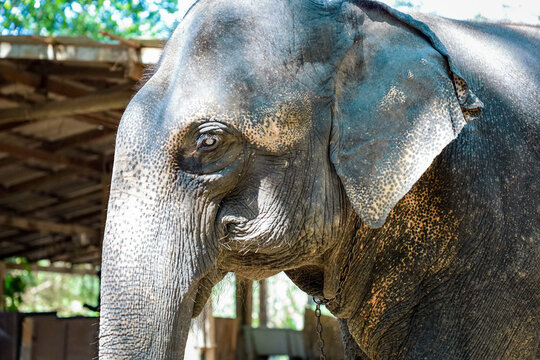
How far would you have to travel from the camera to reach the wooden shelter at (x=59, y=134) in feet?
18.8

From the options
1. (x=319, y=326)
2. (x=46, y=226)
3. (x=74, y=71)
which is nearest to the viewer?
(x=319, y=326)

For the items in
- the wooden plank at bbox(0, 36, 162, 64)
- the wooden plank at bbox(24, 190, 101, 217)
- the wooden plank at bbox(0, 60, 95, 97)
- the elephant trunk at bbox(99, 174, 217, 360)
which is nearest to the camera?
the elephant trunk at bbox(99, 174, 217, 360)

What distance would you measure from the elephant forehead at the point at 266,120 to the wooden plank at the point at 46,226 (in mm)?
9746

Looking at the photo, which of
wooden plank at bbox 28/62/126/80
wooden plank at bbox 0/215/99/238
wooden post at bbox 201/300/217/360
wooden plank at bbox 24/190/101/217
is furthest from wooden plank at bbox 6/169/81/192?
wooden post at bbox 201/300/217/360

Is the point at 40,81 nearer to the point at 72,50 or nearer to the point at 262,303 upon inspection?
the point at 72,50

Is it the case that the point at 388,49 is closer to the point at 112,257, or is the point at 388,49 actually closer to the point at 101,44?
the point at 112,257

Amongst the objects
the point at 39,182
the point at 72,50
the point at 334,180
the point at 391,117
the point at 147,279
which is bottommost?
the point at 147,279

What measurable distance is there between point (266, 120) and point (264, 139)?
0.20 ft

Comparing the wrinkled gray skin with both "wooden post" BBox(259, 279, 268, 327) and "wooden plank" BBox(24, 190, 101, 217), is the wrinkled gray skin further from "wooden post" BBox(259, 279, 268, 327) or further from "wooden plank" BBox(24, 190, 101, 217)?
"wooden plank" BBox(24, 190, 101, 217)

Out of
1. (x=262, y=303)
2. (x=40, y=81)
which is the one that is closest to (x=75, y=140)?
(x=40, y=81)

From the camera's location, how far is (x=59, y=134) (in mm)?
9117

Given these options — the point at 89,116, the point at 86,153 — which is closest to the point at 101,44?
the point at 89,116

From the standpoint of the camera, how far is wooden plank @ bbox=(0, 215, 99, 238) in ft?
36.8

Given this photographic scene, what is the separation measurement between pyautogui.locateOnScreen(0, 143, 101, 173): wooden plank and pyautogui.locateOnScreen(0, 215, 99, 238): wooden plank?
2.10m
